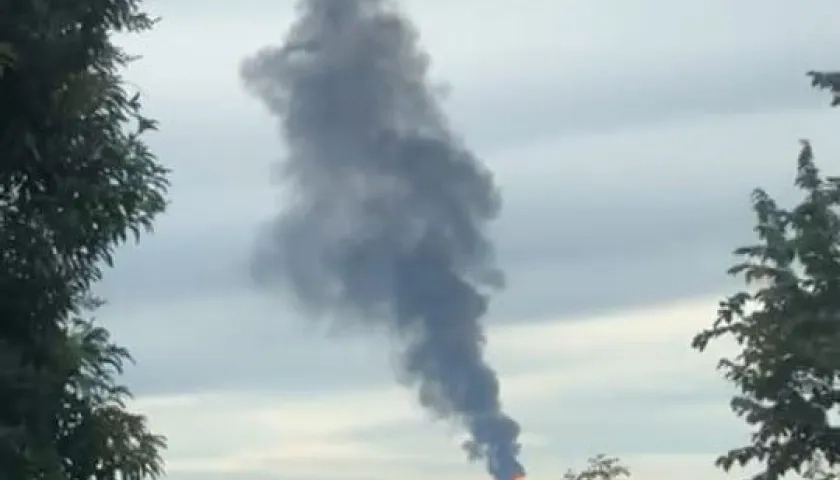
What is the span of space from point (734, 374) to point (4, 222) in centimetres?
1289

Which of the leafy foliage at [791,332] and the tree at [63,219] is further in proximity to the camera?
the leafy foliage at [791,332]

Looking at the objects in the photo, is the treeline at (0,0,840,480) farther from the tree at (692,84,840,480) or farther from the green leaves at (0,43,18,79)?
the tree at (692,84,840,480)

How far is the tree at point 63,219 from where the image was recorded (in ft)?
58.0

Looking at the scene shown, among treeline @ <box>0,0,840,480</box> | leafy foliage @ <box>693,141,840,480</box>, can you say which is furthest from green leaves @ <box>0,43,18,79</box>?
leafy foliage @ <box>693,141,840,480</box>

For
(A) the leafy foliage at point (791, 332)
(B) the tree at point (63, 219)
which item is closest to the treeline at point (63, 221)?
(B) the tree at point (63, 219)

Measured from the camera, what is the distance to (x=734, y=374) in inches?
1102

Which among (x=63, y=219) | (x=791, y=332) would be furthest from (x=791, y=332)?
(x=63, y=219)

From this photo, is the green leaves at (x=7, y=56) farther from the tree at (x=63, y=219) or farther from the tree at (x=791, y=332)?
the tree at (x=791, y=332)

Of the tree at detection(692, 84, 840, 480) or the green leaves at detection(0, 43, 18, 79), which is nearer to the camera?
the green leaves at detection(0, 43, 18, 79)

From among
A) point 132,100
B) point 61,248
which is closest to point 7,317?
point 61,248

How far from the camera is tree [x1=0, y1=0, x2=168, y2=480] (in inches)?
696

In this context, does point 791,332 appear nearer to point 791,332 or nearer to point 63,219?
point 791,332

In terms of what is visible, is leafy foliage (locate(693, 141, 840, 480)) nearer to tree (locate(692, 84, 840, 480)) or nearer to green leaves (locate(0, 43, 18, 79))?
tree (locate(692, 84, 840, 480))

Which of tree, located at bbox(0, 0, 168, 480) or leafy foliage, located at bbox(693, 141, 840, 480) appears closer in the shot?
tree, located at bbox(0, 0, 168, 480)
